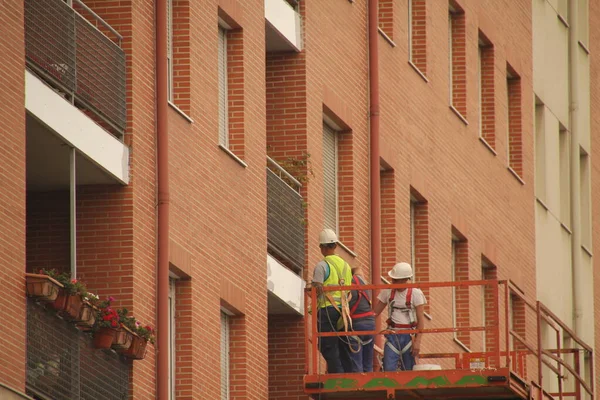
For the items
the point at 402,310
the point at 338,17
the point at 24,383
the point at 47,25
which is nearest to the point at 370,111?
the point at 338,17

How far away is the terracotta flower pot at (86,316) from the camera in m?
25.3

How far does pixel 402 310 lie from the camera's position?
29.1m

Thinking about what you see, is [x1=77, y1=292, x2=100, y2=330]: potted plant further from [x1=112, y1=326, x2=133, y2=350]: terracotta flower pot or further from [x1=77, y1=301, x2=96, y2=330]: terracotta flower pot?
[x1=112, y1=326, x2=133, y2=350]: terracotta flower pot

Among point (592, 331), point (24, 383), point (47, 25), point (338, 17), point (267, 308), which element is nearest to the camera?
point (24, 383)

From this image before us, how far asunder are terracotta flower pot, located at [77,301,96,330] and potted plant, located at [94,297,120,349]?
0.20 meters

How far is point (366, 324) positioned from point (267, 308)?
3.65m

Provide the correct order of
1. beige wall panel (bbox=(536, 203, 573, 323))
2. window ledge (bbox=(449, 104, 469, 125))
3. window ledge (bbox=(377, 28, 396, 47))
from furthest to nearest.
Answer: beige wall panel (bbox=(536, 203, 573, 323))
window ledge (bbox=(449, 104, 469, 125))
window ledge (bbox=(377, 28, 396, 47))

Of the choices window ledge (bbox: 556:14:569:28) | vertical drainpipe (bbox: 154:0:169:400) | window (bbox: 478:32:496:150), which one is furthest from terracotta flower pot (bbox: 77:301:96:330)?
window ledge (bbox: 556:14:569:28)

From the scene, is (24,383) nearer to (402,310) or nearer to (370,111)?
(402,310)

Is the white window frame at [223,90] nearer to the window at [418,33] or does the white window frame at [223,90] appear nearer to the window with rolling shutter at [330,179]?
the window with rolling shutter at [330,179]

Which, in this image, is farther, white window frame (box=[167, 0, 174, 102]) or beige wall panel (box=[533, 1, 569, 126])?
beige wall panel (box=[533, 1, 569, 126])

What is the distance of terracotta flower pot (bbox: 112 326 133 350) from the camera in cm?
2614

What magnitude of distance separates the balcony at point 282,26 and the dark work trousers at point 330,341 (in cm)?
540

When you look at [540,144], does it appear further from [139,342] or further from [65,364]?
[65,364]
